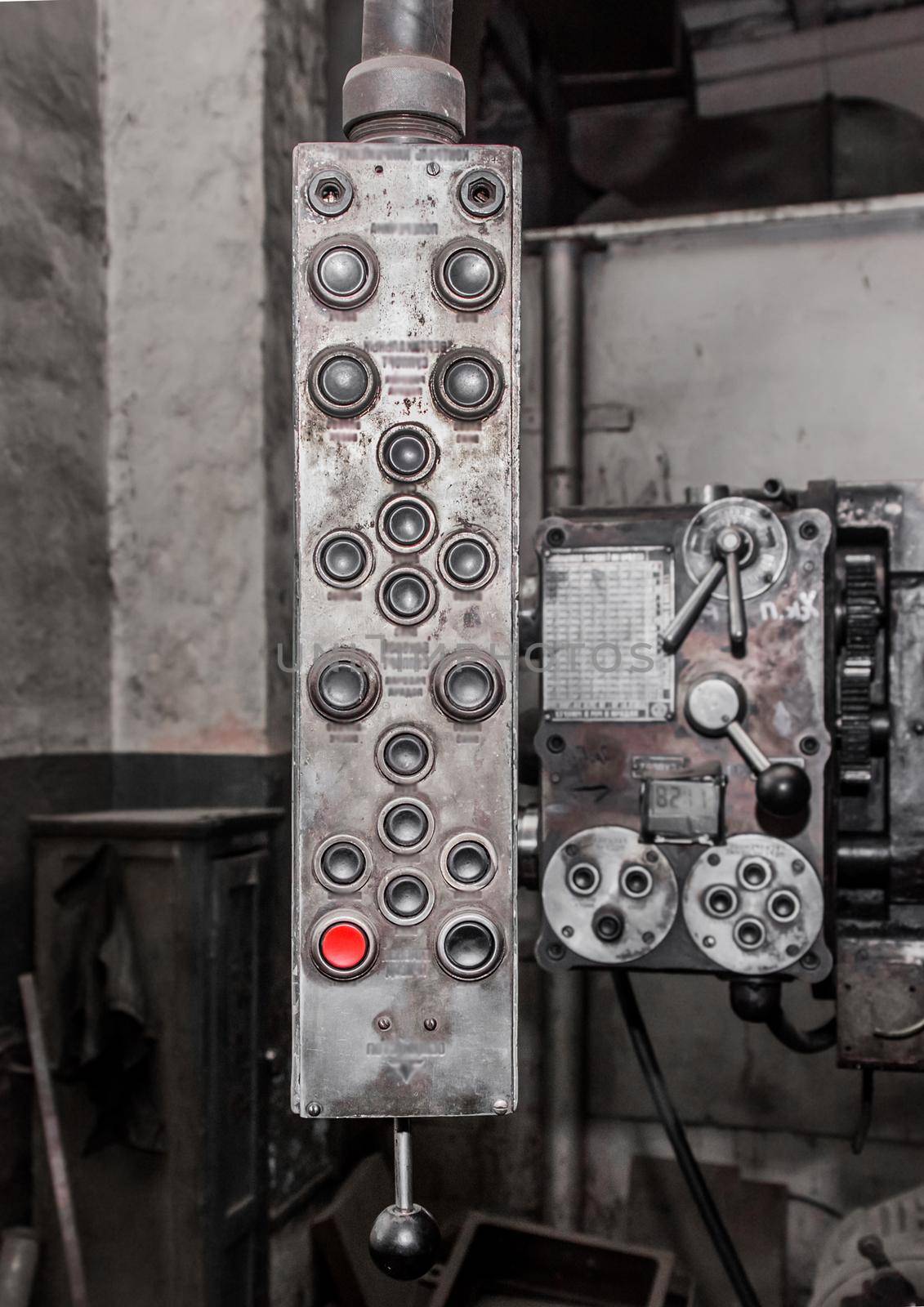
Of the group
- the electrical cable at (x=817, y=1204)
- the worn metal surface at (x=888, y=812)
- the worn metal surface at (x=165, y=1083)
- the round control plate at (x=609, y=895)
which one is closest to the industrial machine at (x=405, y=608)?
the round control plate at (x=609, y=895)

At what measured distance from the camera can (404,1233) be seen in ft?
3.13

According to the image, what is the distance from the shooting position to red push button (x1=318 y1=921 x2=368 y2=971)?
0.95m

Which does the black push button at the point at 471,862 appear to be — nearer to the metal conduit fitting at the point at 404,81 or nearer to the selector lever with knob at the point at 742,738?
the selector lever with knob at the point at 742,738

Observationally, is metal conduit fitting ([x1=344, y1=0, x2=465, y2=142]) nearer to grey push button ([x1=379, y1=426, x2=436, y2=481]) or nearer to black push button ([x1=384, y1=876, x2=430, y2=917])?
grey push button ([x1=379, y1=426, x2=436, y2=481])

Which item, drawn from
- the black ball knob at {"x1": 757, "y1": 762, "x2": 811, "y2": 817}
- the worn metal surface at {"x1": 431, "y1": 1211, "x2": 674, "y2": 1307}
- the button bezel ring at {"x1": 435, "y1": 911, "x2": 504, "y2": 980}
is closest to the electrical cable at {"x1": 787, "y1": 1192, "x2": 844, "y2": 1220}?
the worn metal surface at {"x1": 431, "y1": 1211, "x2": 674, "y2": 1307}

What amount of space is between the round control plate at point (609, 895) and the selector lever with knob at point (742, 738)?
5.6 inches

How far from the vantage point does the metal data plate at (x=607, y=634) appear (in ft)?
4.31

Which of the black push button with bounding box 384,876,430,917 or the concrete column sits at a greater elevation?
the concrete column

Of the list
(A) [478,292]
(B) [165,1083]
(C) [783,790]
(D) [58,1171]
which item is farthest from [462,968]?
(D) [58,1171]

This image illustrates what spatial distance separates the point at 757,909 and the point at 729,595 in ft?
1.11

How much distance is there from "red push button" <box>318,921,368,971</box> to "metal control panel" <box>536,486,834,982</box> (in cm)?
40

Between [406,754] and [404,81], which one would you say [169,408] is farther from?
[406,754]

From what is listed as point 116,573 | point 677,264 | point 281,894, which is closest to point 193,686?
point 116,573

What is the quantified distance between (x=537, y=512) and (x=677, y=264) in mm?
602
